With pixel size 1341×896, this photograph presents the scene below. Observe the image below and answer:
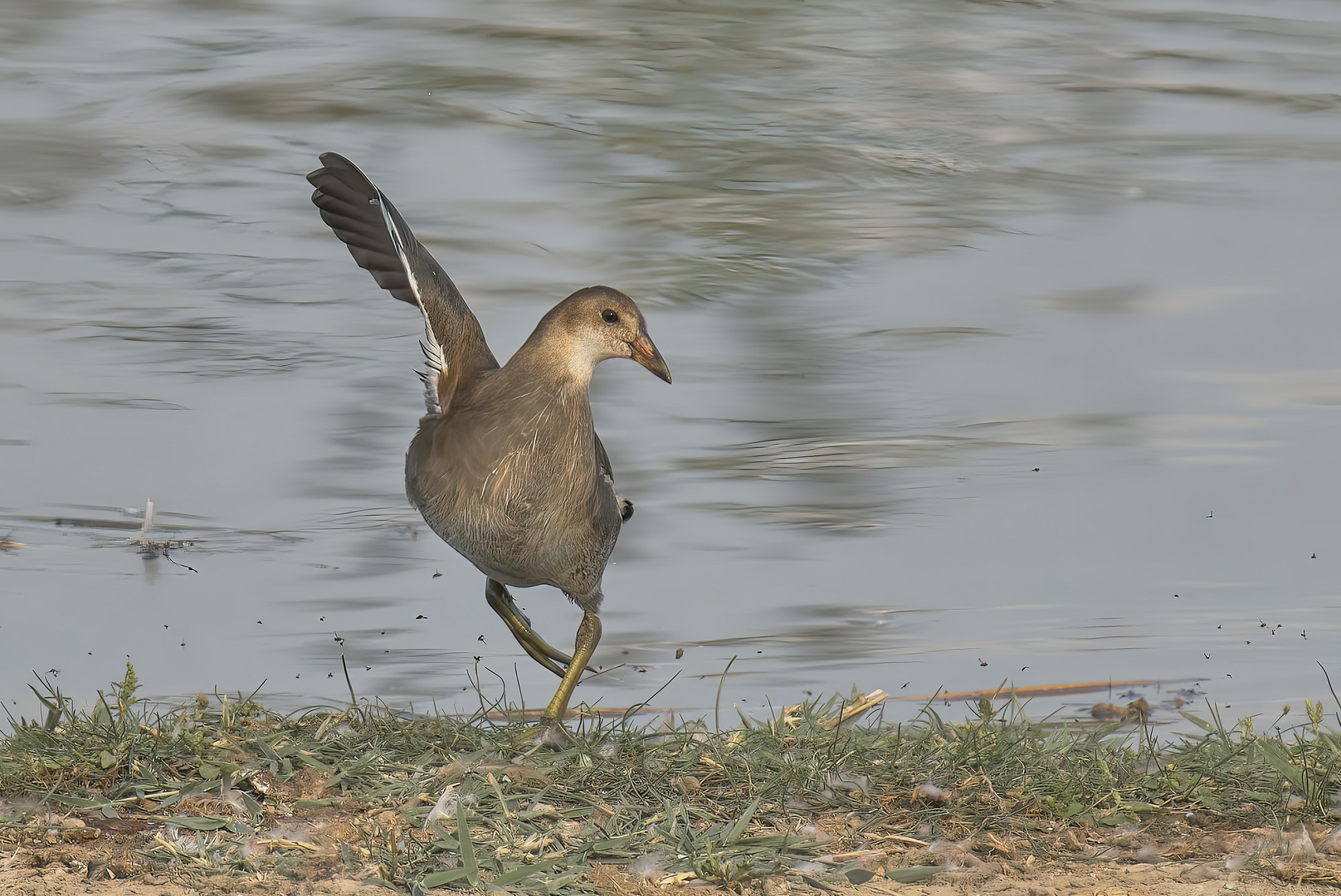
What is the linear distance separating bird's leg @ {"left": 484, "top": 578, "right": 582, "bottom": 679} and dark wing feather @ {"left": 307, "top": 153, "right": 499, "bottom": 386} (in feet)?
2.96

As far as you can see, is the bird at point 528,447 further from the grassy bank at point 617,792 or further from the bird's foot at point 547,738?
the grassy bank at point 617,792

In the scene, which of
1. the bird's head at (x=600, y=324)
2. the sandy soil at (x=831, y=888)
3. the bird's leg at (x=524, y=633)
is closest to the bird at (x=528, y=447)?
the bird's head at (x=600, y=324)

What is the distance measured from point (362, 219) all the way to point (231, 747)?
2.14 metres

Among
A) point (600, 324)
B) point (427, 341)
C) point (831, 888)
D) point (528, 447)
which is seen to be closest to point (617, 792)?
point (831, 888)

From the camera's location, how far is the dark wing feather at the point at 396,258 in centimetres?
477

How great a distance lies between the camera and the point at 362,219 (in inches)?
201

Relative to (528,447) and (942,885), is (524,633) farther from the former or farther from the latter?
(942,885)

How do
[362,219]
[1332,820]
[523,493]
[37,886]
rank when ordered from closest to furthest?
[37,886]
[1332,820]
[523,493]
[362,219]

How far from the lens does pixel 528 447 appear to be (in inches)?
173

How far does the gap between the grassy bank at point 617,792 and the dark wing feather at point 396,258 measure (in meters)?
1.36

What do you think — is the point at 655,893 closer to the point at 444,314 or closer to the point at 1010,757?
the point at 1010,757

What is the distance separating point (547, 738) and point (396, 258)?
6.59 feet

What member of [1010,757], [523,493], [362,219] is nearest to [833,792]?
[1010,757]

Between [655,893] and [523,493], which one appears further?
[523,493]
